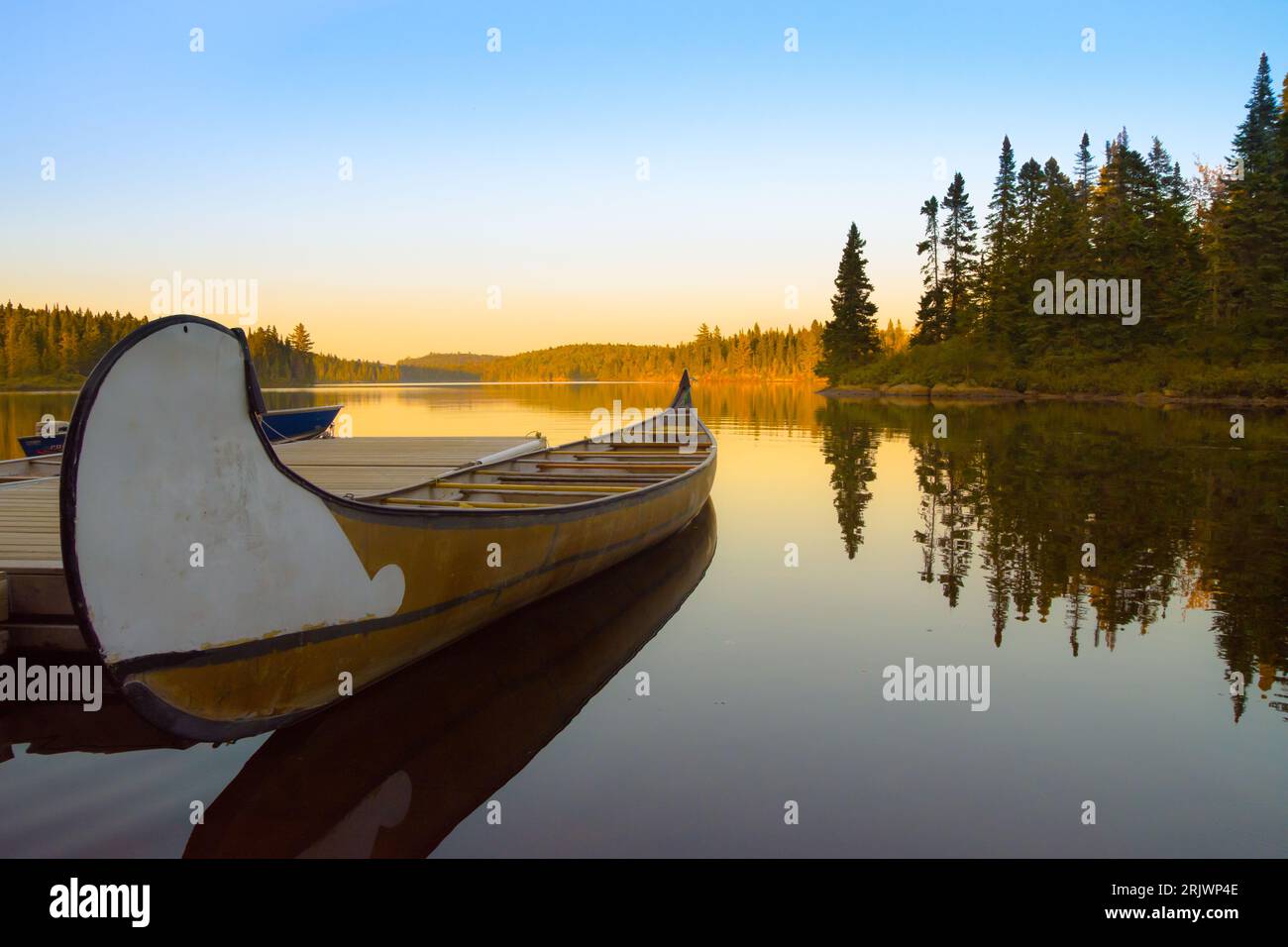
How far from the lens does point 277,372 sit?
456 ft

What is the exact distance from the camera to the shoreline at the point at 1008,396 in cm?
4101

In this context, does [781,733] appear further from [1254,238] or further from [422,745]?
[1254,238]

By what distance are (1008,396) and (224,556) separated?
58.2m

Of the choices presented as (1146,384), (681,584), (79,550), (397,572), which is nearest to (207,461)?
(79,550)

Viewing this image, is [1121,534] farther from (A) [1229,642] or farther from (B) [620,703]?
(B) [620,703]

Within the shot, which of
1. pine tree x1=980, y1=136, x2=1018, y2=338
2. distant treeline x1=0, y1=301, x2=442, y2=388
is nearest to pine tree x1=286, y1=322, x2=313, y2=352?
distant treeline x1=0, y1=301, x2=442, y2=388

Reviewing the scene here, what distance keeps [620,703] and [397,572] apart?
197cm

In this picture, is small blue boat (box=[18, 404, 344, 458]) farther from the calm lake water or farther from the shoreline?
the shoreline

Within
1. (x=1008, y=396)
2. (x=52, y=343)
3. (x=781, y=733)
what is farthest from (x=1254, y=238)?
(x=52, y=343)

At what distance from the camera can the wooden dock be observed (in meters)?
6.07

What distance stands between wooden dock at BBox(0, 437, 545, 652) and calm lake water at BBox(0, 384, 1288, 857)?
0.89 meters

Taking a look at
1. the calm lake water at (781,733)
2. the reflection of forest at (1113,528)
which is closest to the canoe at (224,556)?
the calm lake water at (781,733)

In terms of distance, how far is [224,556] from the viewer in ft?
14.9

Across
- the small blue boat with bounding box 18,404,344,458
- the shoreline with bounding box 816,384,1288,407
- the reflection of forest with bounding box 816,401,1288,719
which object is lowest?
the reflection of forest with bounding box 816,401,1288,719
